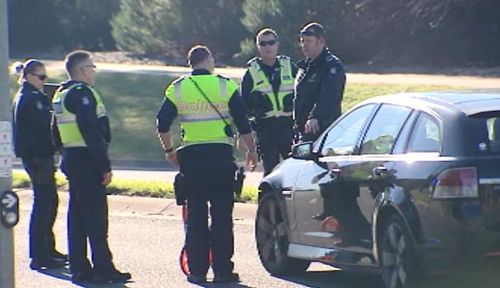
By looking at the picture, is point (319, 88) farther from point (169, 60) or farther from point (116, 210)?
point (169, 60)

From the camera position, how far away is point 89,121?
388 inches

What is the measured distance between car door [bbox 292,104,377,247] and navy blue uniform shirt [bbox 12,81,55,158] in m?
2.41

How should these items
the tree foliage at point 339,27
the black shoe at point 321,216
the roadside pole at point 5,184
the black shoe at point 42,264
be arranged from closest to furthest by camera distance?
the roadside pole at point 5,184
the black shoe at point 321,216
the black shoe at point 42,264
the tree foliage at point 339,27

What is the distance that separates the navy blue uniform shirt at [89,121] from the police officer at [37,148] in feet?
3.30

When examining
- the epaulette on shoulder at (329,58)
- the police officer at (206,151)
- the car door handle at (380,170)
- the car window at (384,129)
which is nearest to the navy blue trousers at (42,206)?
the police officer at (206,151)

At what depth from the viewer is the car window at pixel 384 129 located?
8766 millimetres

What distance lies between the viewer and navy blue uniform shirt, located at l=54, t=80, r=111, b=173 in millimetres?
9852

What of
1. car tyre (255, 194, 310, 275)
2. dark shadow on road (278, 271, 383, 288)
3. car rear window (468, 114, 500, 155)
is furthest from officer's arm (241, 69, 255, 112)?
car rear window (468, 114, 500, 155)

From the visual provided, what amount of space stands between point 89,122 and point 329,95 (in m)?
2.45

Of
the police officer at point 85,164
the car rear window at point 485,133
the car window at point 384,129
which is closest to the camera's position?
the car rear window at point 485,133

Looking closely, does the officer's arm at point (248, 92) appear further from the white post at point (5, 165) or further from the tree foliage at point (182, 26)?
the tree foliage at point (182, 26)

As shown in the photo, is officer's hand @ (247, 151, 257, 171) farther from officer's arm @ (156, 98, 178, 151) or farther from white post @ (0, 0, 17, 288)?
white post @ (0, 0, 17, 288)

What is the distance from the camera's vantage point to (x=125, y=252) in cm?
1175

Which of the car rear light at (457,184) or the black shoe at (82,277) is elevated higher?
the car rear light at (457,184)
